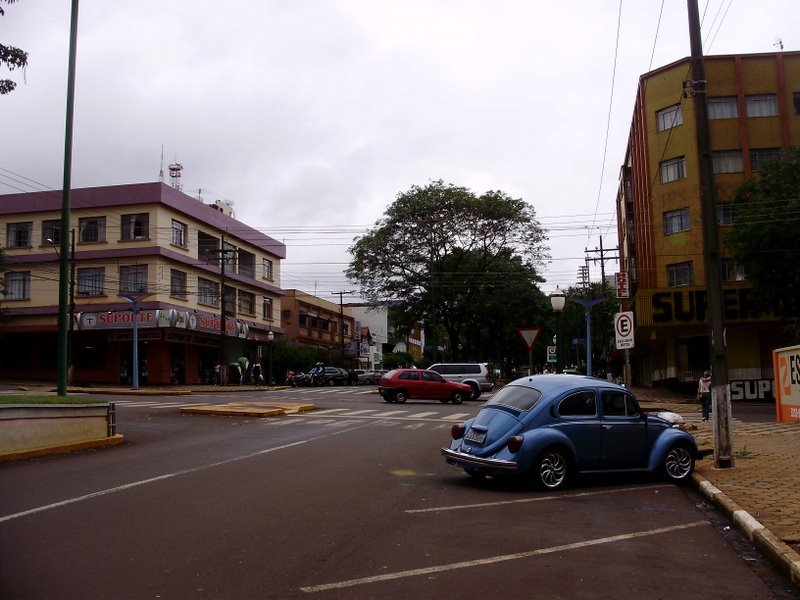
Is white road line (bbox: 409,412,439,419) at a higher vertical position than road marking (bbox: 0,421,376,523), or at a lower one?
higher

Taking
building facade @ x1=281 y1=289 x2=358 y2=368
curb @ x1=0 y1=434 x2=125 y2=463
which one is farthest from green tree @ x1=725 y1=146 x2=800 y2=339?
building facade @ x1=281 y1=289 x2=358 y2=368

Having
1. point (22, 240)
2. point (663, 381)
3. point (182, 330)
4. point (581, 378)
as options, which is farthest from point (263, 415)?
point (22, 240)

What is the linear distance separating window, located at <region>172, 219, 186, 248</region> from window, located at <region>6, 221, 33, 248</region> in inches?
389

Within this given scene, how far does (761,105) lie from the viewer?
3844cm

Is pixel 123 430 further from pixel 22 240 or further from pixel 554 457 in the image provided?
pixel 22 240

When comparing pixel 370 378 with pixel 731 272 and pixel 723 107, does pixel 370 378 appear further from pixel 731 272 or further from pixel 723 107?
pixel 723 107

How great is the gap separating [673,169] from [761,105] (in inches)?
206

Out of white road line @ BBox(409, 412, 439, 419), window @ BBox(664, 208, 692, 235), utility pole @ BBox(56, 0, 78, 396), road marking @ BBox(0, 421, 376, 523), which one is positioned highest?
window @ BBox(664, 208, 692, 235)

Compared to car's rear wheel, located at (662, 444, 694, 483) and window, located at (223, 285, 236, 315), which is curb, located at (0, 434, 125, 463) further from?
window, located at (223, 285, 236, 315)

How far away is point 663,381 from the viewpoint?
1839 inches

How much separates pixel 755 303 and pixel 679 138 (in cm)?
1073

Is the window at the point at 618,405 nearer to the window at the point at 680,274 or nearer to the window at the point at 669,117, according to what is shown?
the window at the point at 680,274

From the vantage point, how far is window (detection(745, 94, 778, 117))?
126 feet

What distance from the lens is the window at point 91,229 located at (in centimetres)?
4891
